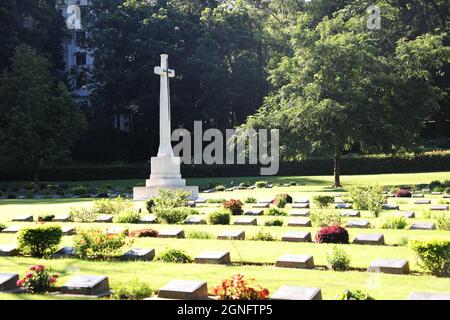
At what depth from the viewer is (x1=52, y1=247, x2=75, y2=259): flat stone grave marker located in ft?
38.6

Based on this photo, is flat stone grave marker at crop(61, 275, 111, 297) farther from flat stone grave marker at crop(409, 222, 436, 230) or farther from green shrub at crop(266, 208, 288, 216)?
green shrub at crop(266, 208, 288, 216)

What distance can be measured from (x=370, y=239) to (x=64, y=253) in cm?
708

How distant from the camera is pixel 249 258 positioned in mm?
11250

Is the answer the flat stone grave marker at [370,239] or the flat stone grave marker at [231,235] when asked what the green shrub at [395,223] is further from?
the flat stone grave marker at [231,235]

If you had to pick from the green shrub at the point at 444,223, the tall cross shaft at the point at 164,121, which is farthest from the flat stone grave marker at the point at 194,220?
the tall cross shaft at the point at 164,121

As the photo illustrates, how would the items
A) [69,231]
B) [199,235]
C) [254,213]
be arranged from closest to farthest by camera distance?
[199,235] → [69,231] → [254,213]

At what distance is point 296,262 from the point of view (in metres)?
10.1

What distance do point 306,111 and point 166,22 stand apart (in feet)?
79.9

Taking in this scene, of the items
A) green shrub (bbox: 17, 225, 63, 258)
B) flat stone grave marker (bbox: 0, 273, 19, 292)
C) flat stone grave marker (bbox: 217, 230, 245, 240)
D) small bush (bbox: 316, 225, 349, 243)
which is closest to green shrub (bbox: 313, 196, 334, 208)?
flat stone grave marker (bbox: 217, 230, 245, 240)

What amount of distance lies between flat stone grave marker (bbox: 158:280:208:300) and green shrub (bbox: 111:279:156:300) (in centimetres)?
29

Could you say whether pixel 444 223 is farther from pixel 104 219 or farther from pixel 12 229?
pixel 12 229

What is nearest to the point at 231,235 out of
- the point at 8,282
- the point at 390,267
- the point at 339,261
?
the point at 339,261

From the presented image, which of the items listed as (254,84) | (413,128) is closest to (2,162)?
(254,84)

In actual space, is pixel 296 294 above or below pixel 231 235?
above
